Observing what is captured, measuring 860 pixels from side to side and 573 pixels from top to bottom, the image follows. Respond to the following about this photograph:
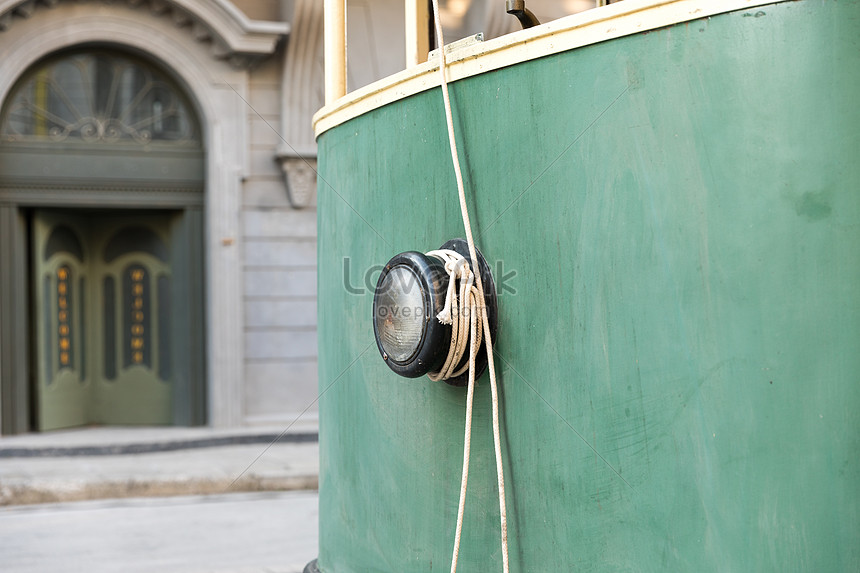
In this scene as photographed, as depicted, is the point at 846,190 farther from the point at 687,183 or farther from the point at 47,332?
the point at 47,332

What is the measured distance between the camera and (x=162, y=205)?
9.54m

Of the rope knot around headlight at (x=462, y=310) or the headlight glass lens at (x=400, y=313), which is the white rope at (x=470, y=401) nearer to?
the rope knot around headlight at (x=462, y=310)

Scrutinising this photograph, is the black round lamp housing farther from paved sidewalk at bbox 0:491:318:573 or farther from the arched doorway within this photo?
the arched doorway

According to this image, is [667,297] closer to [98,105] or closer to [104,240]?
[98,105]

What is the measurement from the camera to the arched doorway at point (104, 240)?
9.12 meters

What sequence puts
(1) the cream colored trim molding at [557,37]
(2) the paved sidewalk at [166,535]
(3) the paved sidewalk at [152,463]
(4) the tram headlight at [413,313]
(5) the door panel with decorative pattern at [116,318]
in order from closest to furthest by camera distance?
(1) the cream colored trim molding at [557,37] → (4) the tram headlight at [413,313] → (2) the paved sidewalk at [166,535] → (3) the paved sidewalk at [152,463] → (5) the door panel with decorative pattern at [116,318]

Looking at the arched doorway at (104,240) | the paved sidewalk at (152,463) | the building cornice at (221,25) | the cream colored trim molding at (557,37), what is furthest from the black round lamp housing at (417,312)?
the arched doorway at (104,240)

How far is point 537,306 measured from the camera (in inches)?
82.4

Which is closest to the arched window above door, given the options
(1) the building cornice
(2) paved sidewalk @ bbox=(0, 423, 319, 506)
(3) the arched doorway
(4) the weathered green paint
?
(3) the arched doorway

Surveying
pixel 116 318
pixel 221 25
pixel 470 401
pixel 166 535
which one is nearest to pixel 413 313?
pixel 470 401

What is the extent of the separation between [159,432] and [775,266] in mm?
8706

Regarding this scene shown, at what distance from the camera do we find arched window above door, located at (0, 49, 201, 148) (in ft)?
30.0

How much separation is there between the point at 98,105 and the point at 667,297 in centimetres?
867

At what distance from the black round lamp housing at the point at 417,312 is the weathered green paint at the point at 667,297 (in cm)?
6
